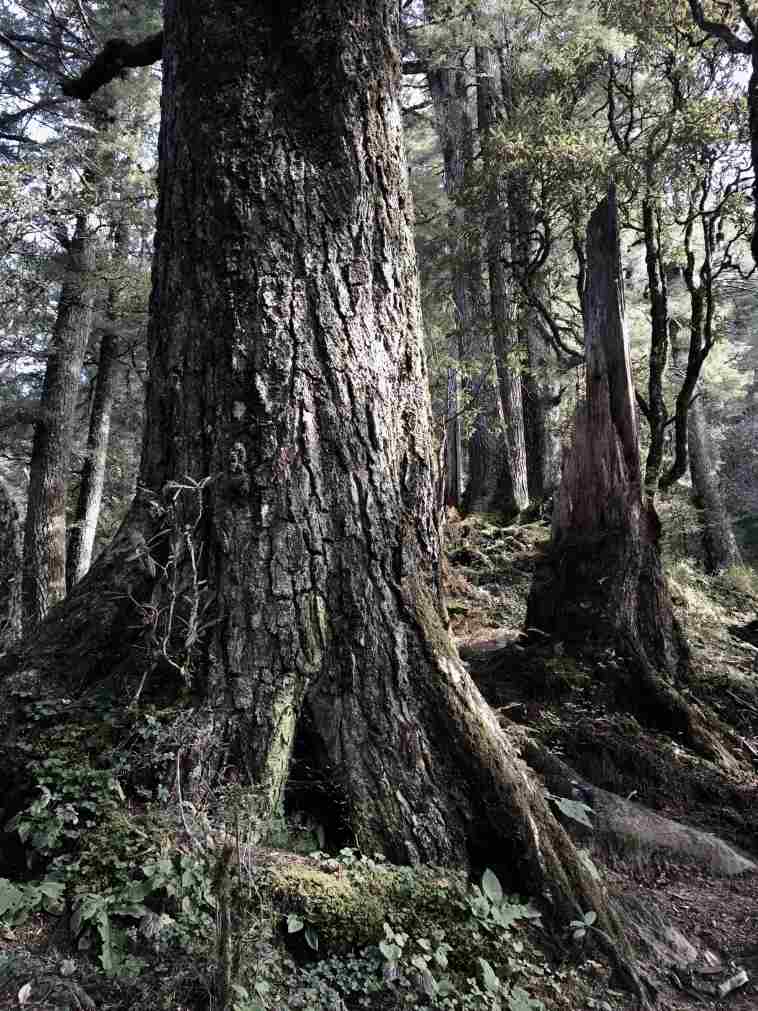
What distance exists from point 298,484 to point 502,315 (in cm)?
869

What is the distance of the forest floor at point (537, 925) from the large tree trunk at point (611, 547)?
185mm

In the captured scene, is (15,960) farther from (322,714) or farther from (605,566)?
(605,566)

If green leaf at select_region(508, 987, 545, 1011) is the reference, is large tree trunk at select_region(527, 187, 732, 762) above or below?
above

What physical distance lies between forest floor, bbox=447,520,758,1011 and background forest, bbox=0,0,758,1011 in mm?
22

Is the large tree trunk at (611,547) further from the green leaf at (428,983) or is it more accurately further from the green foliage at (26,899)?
the green foliage at (26,899)

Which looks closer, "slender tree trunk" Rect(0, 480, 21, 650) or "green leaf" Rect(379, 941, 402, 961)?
"green leaf" Rect(379, 941, 402, 961)

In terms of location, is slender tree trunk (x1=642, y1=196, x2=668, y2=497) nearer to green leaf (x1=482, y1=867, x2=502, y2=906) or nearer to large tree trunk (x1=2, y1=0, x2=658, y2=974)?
large tree trunk (x1=2, y1=0, x2=658, y2=974)

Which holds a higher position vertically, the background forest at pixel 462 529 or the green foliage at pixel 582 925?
the background forest at pixel 462 529

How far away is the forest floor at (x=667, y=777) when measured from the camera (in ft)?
8.64

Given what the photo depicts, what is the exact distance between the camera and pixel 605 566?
4793 millimetres

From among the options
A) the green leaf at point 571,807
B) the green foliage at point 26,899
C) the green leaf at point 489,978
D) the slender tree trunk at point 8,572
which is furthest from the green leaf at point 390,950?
the slender tree trunk at point 8,572

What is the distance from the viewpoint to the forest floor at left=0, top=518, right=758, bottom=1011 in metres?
1.80

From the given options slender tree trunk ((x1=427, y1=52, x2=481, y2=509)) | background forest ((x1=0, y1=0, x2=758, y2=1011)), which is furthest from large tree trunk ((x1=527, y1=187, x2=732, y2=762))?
slender tree trunk ((x1=427, y1=52, x2=481, y2=509))

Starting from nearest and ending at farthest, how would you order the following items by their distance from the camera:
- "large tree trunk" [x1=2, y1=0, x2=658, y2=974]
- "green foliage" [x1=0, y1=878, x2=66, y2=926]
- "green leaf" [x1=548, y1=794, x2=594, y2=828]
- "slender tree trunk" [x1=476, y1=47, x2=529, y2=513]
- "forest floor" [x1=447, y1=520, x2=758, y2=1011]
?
1. "green foliage" [x1=0, y1=878, x2=66, y2=926]
2. "large tree trunk" [x1=2, y1=0, x2=658, y2=974]
3. "forest floor" [x1=447, y1=520, x2=758, y2=1011]
4. "green leaf" [x1=548, y1=794, x2=594, y2=828]
5. "slender tree trunk" [x1=476, y1=47, x2=529, y2=513]
